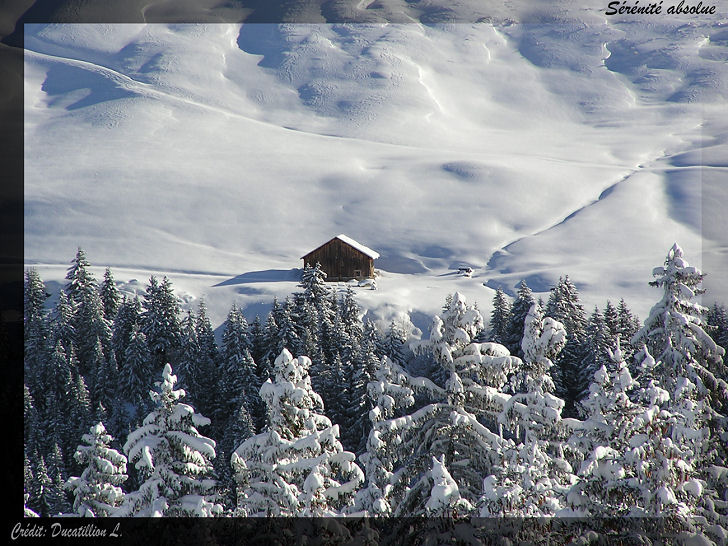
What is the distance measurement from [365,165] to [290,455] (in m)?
122

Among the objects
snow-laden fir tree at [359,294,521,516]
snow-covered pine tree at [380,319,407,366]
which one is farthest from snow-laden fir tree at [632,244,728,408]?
snow-covered pine tree at [380,319,407,366]

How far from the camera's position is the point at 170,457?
15070 millimetres

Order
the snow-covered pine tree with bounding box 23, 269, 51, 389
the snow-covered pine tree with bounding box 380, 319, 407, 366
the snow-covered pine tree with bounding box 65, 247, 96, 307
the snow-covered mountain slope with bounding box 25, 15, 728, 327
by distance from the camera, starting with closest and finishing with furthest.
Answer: the snow-covered pine tree with bounding box 380, 319, 407, 366 < the snow-covered pine tree with bounding box 23, 269, 51, 389 < the snow-covered pine tree with bounding box 65, 247, 96, 307 < the snow-covered mountain slope with bounding box 25, 15, 728, 327

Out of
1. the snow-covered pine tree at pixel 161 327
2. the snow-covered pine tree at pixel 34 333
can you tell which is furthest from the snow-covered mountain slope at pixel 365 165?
the snow-covered pine tree at pixel 34 333

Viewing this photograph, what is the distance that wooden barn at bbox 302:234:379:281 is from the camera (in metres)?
70.5

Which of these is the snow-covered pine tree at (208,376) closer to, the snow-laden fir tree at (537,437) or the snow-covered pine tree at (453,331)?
the snow-covered pine tree at (453,331)

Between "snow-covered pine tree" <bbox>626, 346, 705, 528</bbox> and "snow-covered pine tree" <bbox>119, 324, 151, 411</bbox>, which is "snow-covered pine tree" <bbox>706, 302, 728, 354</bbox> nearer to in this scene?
"snow-covered pine tree" <bbox>626, 346, 705, 528</bbox>

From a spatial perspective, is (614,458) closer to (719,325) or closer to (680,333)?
(680,333)

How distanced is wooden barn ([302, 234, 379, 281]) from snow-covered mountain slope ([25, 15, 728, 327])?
128 inches

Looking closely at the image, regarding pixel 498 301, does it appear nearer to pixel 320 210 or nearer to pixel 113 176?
pixel 320 210

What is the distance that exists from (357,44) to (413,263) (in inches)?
4872

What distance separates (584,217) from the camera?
109 m

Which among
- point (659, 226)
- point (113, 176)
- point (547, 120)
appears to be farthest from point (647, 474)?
point (547, 120)

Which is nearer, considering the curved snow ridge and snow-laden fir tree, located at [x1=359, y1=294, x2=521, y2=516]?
snow-laden fir tree, located at [x1=359, y1=294, x2=521, y2=516]
